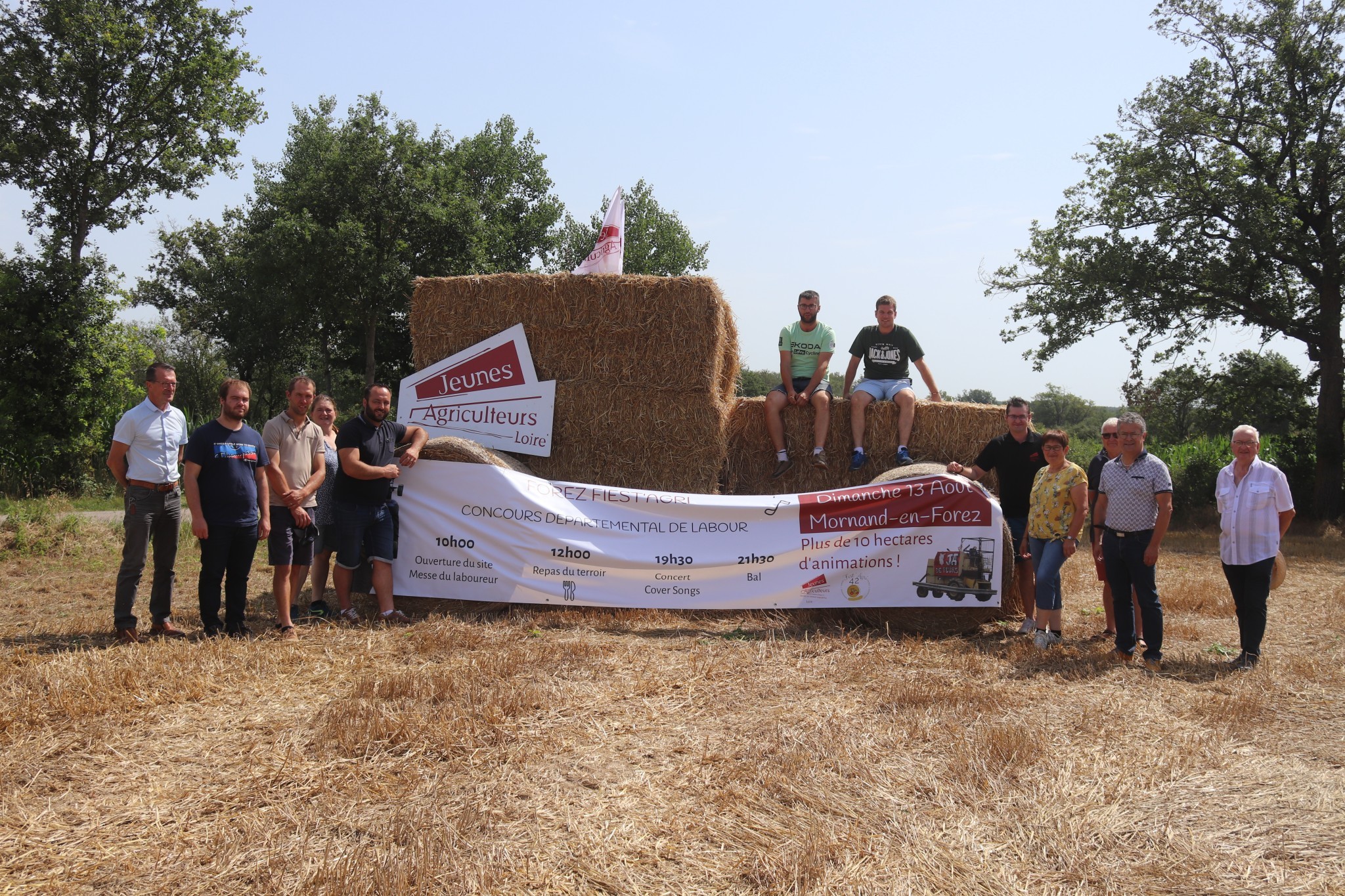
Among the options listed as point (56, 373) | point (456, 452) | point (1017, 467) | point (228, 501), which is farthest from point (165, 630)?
point (56, 373)

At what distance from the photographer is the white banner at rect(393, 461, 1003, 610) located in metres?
7.11

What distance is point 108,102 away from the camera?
18.1 m

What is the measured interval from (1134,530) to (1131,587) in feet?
1.44

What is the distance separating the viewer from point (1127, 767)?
4238 millimetres

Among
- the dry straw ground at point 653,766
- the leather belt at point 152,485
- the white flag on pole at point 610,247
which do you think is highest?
the white flag on pole at point 610,247

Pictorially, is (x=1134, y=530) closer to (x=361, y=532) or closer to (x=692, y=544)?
(x=692, y=544)

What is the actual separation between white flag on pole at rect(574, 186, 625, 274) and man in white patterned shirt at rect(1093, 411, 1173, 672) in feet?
15.5

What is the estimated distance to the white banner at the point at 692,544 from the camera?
7.11 m

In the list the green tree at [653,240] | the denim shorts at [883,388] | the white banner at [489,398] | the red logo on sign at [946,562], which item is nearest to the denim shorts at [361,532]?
the white banner at [489,398]

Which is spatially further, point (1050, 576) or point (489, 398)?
point (489, 398)

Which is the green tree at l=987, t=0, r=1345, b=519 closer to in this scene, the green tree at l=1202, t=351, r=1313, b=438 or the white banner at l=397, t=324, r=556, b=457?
the green tree at l=1202, t=351, r=1313, b=438

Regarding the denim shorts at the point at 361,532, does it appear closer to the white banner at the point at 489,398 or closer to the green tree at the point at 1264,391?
the white banner at the point at 489,398

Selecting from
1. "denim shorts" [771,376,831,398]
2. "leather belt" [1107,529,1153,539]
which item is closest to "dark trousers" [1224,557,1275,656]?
"leather belt" [1107,529,1153,539]

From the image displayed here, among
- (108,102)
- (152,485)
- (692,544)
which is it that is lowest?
(692,544)
